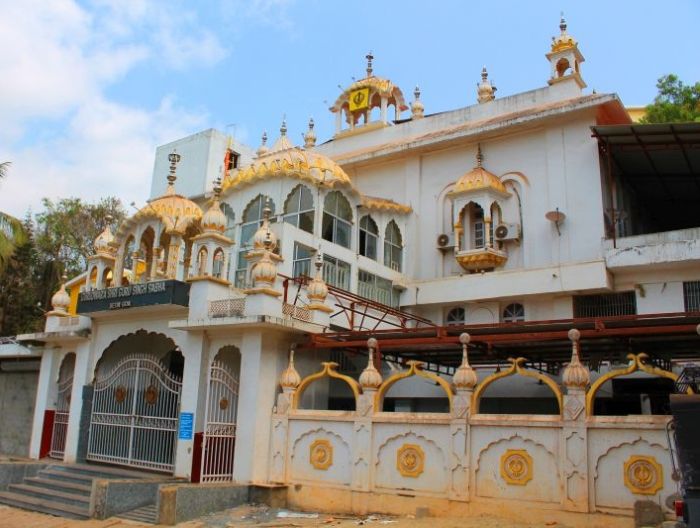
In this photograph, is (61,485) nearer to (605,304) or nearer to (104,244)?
(104,244)

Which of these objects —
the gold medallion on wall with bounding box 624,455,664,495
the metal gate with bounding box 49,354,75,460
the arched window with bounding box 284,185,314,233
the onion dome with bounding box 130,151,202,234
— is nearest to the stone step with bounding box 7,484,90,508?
the metal gate with bounding box 49,354,75,460

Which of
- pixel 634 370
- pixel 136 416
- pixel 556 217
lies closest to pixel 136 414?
pixel 136 416

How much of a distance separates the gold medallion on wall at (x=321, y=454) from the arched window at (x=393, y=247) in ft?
26.5

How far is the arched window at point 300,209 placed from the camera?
17.2 m

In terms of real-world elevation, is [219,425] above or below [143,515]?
above

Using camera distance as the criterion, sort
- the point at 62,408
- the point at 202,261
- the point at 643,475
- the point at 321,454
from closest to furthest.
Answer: the point at 643,475, the point at 321,454, the point at 202,261, the point at 62,408

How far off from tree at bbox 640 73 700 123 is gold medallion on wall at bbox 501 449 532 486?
1387 centimetres

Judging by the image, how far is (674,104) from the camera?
2056 cm

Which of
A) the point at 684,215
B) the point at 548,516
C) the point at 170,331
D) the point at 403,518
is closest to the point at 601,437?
the point at 548,516

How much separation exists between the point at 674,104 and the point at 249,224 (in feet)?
43.7

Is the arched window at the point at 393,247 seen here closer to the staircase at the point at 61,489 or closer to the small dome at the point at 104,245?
the small dome at the point at 104,245

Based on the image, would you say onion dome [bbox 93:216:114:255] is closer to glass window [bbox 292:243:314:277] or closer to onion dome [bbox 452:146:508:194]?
glass window [bbox 292:243:314:277]

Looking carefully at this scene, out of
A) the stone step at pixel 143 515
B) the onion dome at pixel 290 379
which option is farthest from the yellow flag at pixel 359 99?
the stone step at pixel 143 515

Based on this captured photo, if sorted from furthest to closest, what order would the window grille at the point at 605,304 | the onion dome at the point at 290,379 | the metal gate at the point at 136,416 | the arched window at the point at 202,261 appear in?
1. the window grille at the point at 605,304
2. the metal gate at the point at 136,416
3. the arched window at the point at 202,261
4. the onion dome at the point at 290,379
